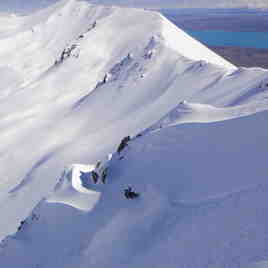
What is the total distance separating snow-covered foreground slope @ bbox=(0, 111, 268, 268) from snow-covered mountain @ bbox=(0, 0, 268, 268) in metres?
0.04

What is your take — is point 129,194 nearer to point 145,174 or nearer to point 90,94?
point 145,174

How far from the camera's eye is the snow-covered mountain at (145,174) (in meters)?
8.24

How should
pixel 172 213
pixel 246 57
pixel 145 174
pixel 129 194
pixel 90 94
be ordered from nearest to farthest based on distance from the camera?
pixel 172 213
pixel 129 194
pixel 145 174
pixel 90 94
pixel 246 57

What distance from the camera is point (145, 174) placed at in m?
11.8

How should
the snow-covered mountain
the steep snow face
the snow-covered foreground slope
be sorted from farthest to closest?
1. the steep snow face
2. the snow-covered mountain
3. the snow-covered foreground slope

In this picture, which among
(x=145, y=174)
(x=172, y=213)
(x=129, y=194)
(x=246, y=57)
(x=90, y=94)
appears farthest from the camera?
(x=246, y=57)

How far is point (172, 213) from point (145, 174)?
2.60 metres

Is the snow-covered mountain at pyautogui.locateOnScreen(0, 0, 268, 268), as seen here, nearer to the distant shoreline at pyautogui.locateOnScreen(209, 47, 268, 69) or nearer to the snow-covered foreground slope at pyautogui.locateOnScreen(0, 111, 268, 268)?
the snow-covered foreground slope at pyautogui.locateOnScreen(0, 111, 268, 268)

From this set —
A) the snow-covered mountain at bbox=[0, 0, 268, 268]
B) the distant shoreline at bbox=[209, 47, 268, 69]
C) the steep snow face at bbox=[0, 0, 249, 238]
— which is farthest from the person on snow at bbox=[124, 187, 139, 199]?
the distant shoreline at bbox=[209, 47, 268, 69]

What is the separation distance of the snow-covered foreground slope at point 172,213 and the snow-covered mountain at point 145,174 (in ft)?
0.12

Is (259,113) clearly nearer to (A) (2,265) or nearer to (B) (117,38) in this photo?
(A) (2,265)

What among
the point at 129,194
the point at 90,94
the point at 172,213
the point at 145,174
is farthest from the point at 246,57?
the point at 172,213

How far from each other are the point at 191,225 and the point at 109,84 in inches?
1191

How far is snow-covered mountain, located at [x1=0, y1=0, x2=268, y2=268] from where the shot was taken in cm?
824
